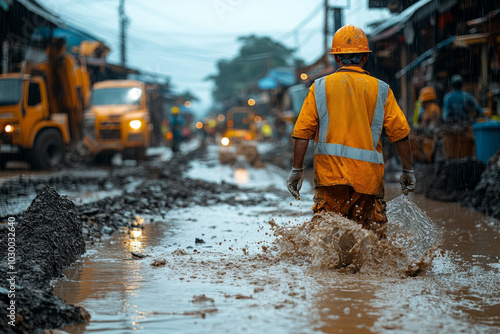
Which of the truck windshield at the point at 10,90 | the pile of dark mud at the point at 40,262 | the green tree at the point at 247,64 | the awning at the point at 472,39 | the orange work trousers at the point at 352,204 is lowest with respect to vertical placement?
the pile of dark mud at the point at 40,262

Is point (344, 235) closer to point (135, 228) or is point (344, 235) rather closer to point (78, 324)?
point (78, 324)

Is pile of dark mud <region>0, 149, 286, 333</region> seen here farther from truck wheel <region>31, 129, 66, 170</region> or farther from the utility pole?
the utility pole

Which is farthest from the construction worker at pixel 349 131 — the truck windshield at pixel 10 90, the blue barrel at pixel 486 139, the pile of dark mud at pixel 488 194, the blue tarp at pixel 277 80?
the blue tarp at pixel 277 80

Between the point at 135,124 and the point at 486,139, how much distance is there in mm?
11550

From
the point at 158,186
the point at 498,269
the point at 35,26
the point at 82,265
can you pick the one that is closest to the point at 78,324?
the point at 82,265

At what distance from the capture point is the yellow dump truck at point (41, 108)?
15695 millimetres

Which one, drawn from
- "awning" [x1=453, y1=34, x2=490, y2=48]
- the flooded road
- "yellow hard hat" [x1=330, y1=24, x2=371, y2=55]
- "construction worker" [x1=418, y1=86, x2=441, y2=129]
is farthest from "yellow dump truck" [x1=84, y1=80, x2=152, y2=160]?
"yellow hard hat" [x1=330, y1=24, x2=371, y2=55]

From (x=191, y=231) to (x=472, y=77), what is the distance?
12.5m

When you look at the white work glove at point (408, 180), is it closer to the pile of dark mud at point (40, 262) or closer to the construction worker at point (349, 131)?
the construction worker at point (349, 131)

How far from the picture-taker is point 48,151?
1688cm

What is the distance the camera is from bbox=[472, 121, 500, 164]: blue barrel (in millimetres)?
9377

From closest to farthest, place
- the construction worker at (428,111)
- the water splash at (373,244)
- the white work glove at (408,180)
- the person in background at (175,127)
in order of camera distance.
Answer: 1. the water splash at (373,244)
2. the white work glove at (408,180)
3. the construction worker at (428,111)
4. the person in background at (175,127)

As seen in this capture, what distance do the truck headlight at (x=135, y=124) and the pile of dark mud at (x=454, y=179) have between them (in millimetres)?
10595

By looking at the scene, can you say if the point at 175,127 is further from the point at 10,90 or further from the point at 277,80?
the point at 277,80
